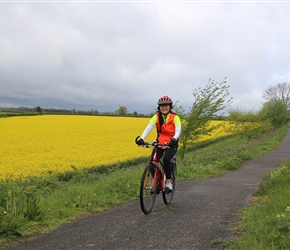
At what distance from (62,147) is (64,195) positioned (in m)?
15.6

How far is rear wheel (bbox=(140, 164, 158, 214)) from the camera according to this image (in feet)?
19.4

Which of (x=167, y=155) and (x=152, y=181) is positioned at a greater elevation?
(x=167, y=155)

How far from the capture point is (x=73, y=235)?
4930mm

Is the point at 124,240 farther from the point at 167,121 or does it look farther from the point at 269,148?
the point at 269,148

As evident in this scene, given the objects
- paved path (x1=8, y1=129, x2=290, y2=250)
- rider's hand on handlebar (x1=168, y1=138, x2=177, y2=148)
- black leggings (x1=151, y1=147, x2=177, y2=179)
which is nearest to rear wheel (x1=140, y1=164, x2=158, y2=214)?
paved path (x1=8, y1=129, x2=290, y2=250)

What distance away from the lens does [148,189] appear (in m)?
6.11

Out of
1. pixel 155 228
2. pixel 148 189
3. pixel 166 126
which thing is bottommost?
pixel 155 228

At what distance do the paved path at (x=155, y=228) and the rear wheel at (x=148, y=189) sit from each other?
18cm

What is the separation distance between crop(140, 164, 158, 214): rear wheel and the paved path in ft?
0.60

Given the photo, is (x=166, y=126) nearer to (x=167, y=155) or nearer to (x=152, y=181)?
(x=167, y=155)

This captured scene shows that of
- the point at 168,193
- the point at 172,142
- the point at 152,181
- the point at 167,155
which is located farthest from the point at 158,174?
the point at 172,142

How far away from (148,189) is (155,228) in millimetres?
1030

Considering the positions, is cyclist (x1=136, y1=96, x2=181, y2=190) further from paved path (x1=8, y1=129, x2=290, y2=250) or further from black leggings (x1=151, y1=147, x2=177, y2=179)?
paved path (x1=8, y1=129, x2=290, y2=250)

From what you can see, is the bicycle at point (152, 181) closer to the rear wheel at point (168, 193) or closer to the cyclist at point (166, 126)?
the rear wheel at point (168, 193)
